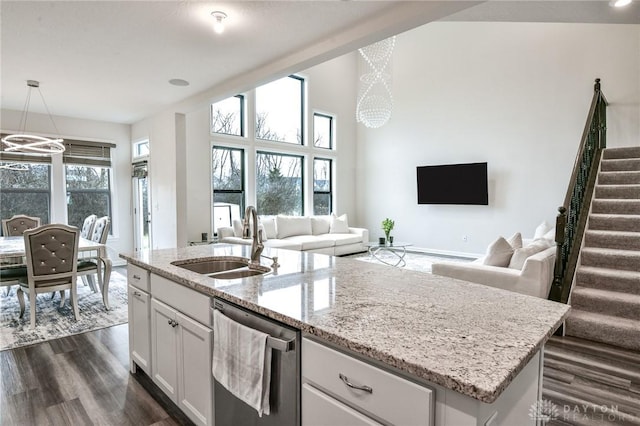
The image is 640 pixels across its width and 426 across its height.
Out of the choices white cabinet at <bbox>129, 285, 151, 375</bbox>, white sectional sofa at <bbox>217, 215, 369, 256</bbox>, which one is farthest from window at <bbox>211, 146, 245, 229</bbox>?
white cabinet at <bbox>129, 285, 151, 375</bbox>

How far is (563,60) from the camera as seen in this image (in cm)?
602

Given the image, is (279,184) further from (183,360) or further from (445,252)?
(183,360)

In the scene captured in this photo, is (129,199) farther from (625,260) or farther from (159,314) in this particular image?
(625,260)

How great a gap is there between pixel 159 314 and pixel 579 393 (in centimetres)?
270

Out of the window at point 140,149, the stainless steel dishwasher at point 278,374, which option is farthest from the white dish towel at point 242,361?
the window at point 140,149

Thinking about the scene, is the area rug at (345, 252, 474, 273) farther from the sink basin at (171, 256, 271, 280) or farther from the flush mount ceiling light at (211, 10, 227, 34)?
the flush mount ceiling light at (211, 10, 227, 34)

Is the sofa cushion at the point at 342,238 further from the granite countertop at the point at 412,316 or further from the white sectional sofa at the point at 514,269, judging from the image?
the granite countertop at the point at 412,316

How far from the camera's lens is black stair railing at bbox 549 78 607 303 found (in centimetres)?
340

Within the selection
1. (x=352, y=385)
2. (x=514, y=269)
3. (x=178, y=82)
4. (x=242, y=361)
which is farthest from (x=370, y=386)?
(x=178, y=82)

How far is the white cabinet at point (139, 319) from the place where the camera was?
7.32ft

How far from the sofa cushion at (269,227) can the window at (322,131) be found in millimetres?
2504

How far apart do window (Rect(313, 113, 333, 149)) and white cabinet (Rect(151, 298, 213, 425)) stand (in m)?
6.73

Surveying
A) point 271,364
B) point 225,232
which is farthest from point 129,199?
point 271,364

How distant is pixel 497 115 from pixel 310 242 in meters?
4.44
